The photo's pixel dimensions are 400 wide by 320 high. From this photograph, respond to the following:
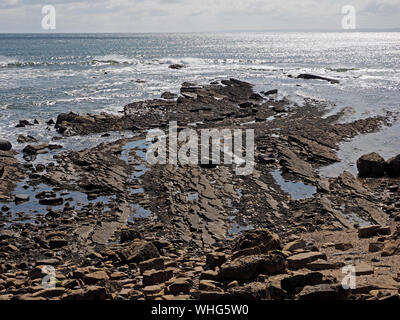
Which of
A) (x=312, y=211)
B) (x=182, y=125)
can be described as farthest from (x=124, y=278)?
(x=182, y=125)

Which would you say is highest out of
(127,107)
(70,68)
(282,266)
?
(70,68)

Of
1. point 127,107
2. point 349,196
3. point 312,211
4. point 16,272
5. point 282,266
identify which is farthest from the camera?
point 127,107

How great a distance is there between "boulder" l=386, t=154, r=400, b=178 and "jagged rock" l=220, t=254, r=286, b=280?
45.9ft

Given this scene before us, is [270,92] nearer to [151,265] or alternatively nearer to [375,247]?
[375,247]

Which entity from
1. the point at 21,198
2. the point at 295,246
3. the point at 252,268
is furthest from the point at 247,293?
the point at 21,198

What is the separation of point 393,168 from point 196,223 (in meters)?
11.7

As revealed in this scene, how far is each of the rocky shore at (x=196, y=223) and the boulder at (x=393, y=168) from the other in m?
0.06

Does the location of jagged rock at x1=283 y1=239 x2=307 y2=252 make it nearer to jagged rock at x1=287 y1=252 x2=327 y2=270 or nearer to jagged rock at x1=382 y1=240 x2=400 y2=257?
jagged rock at x1=287 y1=252 x2=327 y2=270

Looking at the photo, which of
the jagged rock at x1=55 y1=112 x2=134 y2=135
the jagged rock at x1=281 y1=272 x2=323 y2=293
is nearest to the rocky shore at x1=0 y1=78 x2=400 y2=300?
the jagged rock at x1=281 y1=272 x2=323 y2=293

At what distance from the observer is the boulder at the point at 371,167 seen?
75.9 ft

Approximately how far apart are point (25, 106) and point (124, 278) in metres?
33.9

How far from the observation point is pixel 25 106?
41969 mm

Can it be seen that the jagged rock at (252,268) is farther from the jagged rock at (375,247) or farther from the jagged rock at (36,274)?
the jagged rock at (36,274)

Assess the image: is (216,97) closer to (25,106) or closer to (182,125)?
(182,125)
